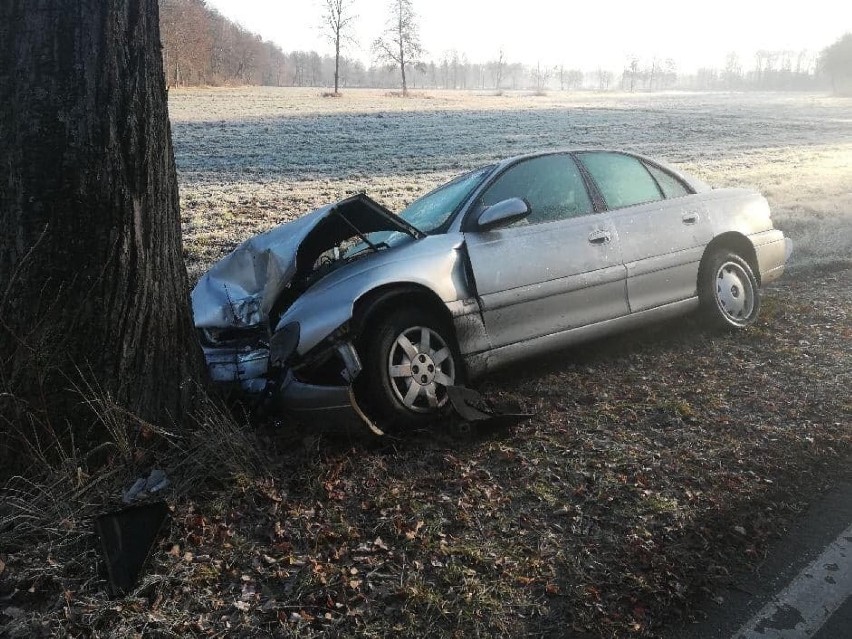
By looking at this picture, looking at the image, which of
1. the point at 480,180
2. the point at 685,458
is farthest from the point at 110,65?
the point at 685,458

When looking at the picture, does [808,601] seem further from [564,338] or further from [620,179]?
[620,179]

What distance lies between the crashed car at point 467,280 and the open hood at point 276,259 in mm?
12

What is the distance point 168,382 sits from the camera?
3557mm

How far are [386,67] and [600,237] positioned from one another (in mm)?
76407

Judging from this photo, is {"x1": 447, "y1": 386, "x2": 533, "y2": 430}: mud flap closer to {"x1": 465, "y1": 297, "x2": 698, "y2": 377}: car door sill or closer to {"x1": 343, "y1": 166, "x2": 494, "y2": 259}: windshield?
{"x1": 465, "y1": 297, "x2": 698, "y2": 377}: car door sill

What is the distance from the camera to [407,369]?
3959 millimetres

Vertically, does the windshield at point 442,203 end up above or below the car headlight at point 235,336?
above

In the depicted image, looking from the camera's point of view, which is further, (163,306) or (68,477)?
(163,306)

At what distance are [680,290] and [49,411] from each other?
441cm

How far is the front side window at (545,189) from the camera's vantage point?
495cm

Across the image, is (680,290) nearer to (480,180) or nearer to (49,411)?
(480,180)

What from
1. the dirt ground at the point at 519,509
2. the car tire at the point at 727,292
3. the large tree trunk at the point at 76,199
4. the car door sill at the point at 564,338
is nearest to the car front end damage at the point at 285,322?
the dirt ground at the point at 519,509

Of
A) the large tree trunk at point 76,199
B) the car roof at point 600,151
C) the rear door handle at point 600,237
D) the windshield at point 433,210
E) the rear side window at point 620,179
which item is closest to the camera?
the large tree trunk at point 76,199

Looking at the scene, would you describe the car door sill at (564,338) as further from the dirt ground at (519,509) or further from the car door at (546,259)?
the dirt ground at (519,509)
